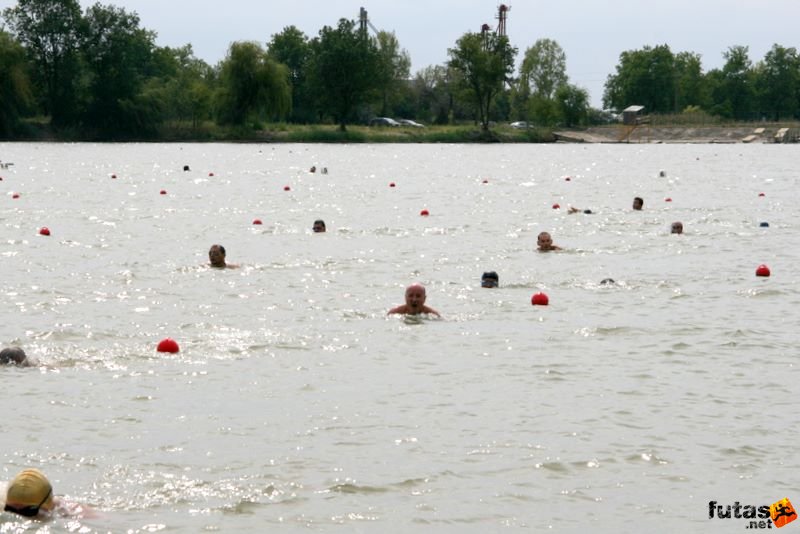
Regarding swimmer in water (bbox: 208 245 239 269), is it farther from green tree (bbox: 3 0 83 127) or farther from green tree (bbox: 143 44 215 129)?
green tree (bbox: 3 0 83 127)

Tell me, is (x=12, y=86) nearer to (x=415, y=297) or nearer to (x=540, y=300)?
(x=540, y=300)

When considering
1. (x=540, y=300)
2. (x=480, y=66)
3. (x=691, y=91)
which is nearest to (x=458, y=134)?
(x=480, y=66)

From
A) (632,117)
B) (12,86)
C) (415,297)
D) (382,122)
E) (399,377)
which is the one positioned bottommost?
(399,377)

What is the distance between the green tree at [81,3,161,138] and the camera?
367ft

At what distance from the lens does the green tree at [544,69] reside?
6988 inches

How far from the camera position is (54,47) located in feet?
392

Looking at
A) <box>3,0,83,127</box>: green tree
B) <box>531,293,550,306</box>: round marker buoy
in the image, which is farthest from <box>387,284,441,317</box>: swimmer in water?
<box>3,0,83,127</box>: green tree

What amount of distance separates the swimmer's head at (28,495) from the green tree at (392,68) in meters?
120

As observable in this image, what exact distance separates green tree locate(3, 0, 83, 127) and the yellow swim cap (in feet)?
359

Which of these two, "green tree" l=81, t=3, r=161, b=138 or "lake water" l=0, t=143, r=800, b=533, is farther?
"green tree" l=81, t=3, r=161, b=138

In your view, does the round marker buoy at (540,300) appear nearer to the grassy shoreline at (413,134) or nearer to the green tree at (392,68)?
the grassy shoreline at (413,134)

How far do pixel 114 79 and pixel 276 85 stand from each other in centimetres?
2010

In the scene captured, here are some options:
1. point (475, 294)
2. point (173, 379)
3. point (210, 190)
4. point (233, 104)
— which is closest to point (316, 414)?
point (173, 379)

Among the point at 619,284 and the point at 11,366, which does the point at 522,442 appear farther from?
the point at 619,284
